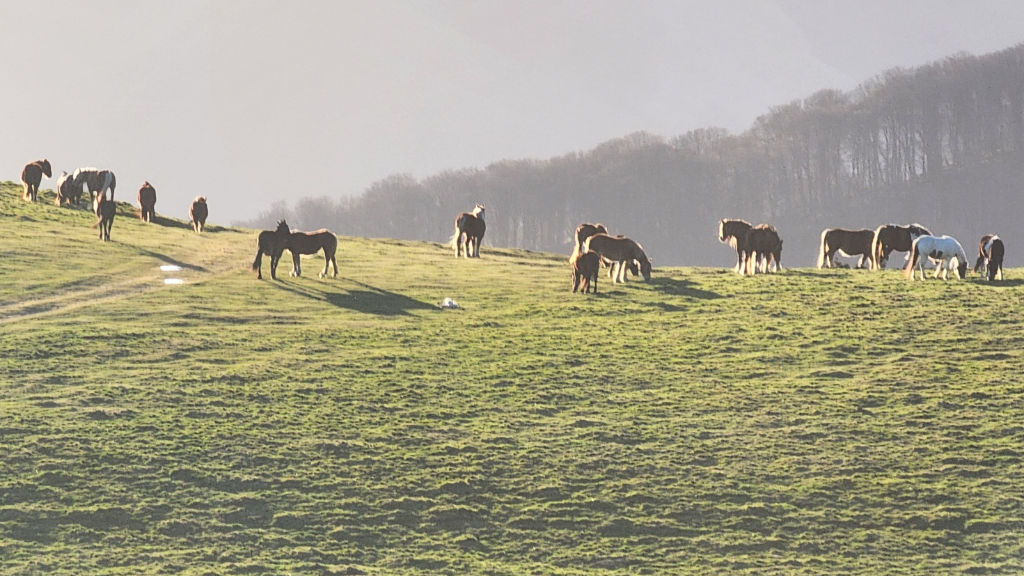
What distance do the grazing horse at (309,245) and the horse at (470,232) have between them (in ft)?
26.7

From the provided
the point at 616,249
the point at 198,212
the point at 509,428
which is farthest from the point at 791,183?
the point at 509,428

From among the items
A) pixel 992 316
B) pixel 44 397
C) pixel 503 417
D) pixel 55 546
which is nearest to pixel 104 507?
pixel 55 546

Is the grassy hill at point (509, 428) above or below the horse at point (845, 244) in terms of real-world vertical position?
below

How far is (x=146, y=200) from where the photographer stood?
5228cm

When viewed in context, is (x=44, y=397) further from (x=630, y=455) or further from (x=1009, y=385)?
(x=1009, y=385)

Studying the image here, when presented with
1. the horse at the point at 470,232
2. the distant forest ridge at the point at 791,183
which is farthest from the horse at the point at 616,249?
the distant forest ridge at the point at 791,183

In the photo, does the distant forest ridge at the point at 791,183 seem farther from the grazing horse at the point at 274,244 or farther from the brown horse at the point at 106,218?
the grazing horse at the point at 274,244

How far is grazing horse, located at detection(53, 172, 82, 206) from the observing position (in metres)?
53.5

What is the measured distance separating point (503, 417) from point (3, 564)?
947 centimetres

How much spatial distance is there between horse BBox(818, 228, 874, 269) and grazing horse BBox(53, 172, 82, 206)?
30.1 meters

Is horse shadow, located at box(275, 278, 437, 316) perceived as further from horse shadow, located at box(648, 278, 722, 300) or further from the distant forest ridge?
the distant forest ridge

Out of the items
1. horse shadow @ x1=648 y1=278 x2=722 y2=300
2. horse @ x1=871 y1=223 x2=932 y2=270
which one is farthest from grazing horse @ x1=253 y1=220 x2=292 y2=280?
horse @ x1=871 y1=223 x2=932 y2=270

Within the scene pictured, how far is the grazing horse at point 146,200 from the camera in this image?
52.2 m

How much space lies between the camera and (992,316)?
3147 centimetres
